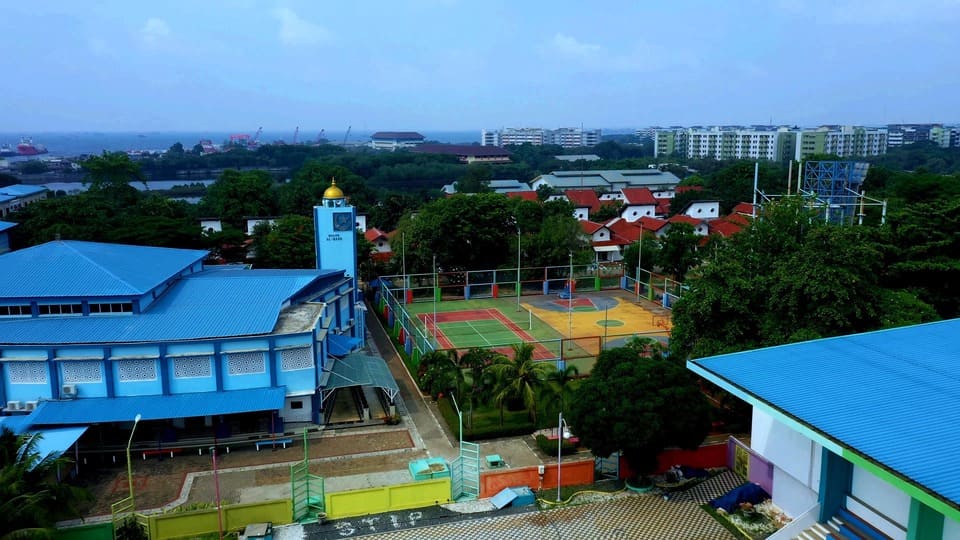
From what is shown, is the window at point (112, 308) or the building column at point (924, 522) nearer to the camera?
the building column at point (924, 522)

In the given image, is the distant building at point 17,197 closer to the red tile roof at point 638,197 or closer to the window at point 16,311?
the window at point 16,311

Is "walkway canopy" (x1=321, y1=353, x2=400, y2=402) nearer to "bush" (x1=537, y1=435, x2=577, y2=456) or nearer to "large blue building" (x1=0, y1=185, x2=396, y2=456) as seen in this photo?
"large blue building" (x1=0, y1=185, x2=396, y2=456)

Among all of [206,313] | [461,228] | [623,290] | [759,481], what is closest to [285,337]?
[206,313]

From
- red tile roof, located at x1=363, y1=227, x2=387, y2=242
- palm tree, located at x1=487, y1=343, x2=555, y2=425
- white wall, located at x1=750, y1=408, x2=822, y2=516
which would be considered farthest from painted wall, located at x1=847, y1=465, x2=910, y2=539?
red tile roof, located at x1=363, y1=227, x2=387, y2=242

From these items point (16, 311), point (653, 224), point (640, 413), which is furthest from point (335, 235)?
point (653, 224)

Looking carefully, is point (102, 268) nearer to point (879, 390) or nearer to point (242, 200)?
point (879, 390)

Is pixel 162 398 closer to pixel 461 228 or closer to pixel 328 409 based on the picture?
pixel 328 409

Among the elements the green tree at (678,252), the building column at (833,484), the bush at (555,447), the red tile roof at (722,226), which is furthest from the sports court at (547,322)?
the red tile roof at (722,226)

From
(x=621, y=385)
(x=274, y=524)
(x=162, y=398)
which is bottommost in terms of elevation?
(x=274, y=524)
